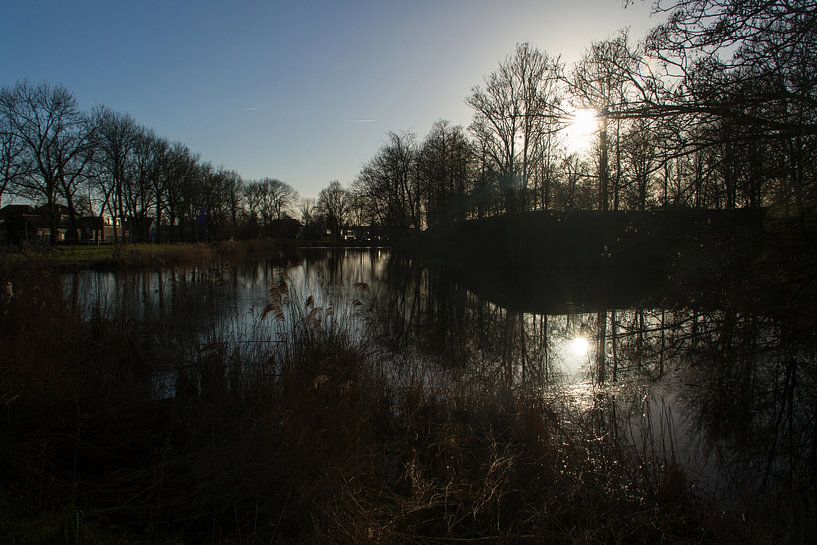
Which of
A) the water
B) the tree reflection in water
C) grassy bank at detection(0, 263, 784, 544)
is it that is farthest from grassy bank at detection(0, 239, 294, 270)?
the tree reflection in water

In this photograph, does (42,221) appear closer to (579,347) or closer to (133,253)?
(133,253)

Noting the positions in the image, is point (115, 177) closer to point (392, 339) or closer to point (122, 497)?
point (392, 339)

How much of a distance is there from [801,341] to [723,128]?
13.7 ft

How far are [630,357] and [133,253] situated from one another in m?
20.5

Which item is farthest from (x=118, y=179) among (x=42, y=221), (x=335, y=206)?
(x=335, y=206)

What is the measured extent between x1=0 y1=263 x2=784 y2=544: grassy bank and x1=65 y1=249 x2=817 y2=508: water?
53 cm

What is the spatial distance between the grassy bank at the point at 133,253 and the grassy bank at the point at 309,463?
2.81m

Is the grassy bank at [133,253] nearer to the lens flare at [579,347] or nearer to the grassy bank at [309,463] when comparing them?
the grassy bank at [309,463]

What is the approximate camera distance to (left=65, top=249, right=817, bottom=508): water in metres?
4.56

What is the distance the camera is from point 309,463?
12.0 feet

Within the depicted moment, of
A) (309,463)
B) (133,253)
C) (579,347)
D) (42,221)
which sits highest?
(42,221)

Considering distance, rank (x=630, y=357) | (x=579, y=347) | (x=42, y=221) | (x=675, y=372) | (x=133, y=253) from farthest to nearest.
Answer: (x=42, y=221) → (x=133, y=253) → (x=579, y=347) → (x=630, y=357) → (x=675, y=372)

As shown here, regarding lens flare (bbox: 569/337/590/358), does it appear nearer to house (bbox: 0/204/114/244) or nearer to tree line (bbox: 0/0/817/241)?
tree line (bbox: 0/0/817/241)

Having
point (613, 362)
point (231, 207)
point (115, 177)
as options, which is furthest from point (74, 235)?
point (613, 362)
